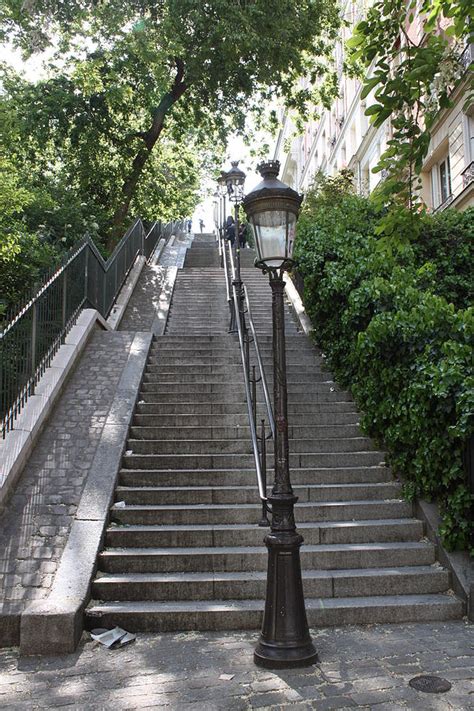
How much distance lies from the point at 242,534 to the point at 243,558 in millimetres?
305

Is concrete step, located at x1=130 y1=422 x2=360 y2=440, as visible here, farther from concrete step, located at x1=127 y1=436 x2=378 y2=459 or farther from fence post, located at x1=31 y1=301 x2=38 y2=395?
fence post, located at x1=31 y1=301 x2=38 y2=395

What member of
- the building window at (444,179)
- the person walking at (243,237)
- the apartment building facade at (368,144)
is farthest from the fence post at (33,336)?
the person walking at (243,237)

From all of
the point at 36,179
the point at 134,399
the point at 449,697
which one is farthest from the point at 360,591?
the point at 36,179

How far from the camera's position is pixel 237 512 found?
5.78 metres

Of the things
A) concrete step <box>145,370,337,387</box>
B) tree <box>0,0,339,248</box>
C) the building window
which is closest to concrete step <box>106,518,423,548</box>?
concrete step <box>145,370,337,387</box>

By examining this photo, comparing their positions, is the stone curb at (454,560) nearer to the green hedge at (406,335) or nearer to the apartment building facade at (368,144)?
the green hedge at (406,335)

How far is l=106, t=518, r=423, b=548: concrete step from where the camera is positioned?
544cm

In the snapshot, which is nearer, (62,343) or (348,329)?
(348,329)

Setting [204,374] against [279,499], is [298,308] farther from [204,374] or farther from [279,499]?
[279,499]

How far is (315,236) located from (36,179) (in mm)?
11183

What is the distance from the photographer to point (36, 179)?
1788 cm

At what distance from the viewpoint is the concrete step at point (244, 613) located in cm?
458

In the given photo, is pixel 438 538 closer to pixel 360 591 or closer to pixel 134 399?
pixel 360 591

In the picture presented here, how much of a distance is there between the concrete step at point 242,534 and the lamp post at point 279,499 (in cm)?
138
